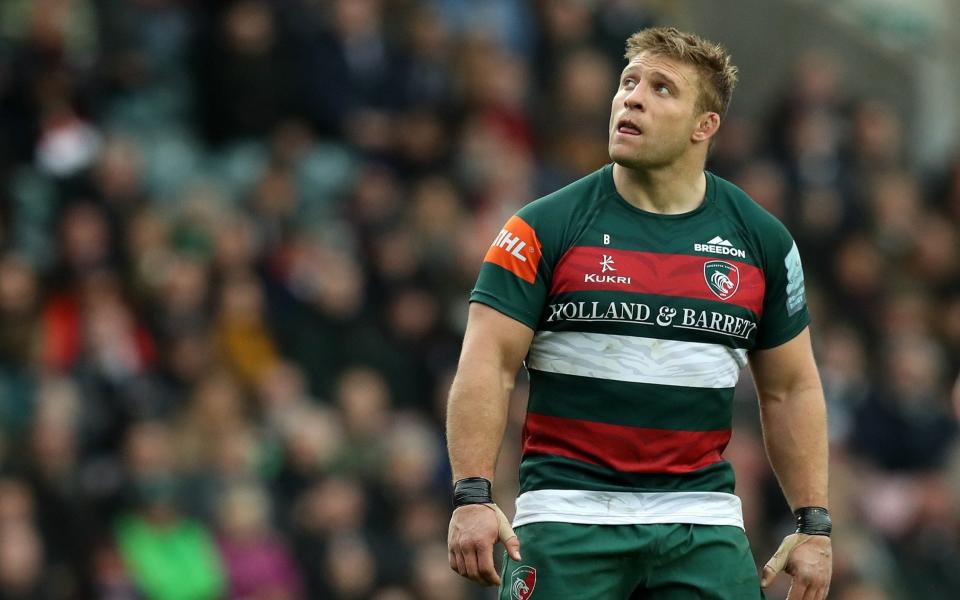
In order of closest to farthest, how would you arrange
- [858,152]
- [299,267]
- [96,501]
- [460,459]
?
[460,459]
[96,501]
[299,267]
[858,152]

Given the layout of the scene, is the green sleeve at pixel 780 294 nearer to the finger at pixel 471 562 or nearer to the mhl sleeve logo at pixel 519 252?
the mhl sleeve logo at pixel 519 252

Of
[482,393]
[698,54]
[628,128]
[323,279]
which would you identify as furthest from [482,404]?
[323,279]

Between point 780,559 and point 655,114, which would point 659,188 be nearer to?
point 655,114

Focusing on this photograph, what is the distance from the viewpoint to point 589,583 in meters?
6.05

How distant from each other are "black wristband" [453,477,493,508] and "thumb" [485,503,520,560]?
0.11 ft

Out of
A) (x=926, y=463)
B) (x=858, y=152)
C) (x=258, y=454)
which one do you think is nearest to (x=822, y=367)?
(x=926, y=463)

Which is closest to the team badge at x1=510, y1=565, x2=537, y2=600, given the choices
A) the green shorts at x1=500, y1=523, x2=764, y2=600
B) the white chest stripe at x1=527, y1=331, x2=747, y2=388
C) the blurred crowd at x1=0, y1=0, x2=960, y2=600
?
the green shorts at x1=500, y1=523, x2=764, y2=600

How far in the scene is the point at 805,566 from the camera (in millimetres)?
6301

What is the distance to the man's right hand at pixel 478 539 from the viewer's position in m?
5.84

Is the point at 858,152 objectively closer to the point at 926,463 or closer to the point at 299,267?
the point at 926,463

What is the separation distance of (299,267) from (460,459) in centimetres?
737

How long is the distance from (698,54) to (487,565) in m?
1.84

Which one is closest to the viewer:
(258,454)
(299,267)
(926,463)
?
(258,454)

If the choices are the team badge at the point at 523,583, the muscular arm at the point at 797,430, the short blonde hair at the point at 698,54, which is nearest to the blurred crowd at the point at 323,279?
the team badge at the point at 523,583
